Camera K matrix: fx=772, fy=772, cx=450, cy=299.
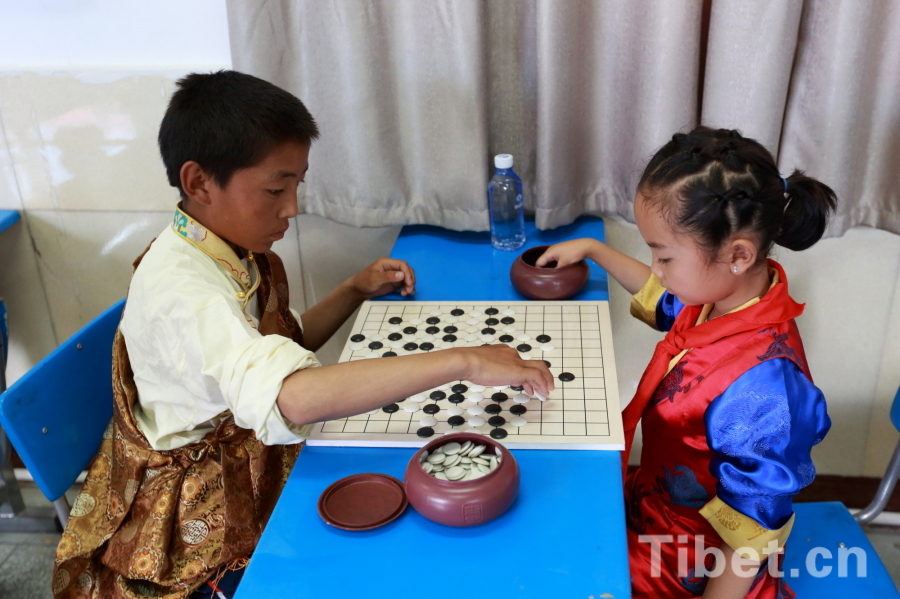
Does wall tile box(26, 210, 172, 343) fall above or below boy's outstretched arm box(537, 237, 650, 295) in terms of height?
below

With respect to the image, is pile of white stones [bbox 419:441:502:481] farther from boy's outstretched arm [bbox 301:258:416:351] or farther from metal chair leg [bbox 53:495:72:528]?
metal chair leg [bbox 53:495:72:528]

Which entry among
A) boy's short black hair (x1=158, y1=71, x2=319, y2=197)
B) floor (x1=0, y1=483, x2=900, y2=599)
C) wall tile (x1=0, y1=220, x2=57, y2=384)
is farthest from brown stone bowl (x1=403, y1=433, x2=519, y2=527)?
wall tile (x1=0, y1=220, x2=57, y2=384)

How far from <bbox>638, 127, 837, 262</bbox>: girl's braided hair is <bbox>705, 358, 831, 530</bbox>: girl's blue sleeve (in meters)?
0.18

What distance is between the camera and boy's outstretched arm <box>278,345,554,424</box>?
961 millimetres

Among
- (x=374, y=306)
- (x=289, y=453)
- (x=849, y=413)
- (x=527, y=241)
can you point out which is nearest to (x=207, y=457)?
(x=289, y=453)

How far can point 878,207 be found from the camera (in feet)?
5.25

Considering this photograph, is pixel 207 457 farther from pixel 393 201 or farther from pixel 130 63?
pixel 130 63

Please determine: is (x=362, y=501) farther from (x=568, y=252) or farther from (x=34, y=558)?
(x=34, y=558)

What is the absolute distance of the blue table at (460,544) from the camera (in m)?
0.82

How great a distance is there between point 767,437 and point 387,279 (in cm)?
74

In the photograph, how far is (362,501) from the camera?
94cm

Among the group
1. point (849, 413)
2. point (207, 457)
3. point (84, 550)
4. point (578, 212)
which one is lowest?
point (849, 413)

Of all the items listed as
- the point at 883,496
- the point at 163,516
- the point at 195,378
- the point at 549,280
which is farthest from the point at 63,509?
the point at 883,496

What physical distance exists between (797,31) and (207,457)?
131 cm
